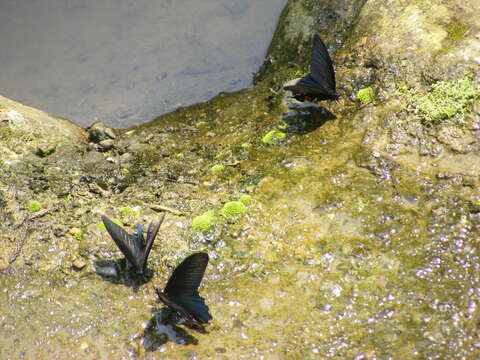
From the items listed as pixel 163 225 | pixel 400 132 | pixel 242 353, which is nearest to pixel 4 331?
pixel 163 225

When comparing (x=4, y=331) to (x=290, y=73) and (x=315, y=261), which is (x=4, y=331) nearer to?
(x=315, y=261)

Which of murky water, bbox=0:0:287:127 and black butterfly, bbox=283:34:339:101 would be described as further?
murky water, bbox=0:0:287:127

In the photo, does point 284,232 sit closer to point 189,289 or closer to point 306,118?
point 189,289

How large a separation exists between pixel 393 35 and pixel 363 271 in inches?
136

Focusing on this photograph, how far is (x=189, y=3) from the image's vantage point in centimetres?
1071

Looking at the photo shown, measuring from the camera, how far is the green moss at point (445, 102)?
5141 millimetres

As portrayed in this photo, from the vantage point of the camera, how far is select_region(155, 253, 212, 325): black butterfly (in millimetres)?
3830

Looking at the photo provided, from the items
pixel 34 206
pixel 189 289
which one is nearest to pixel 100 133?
pixel 34 206

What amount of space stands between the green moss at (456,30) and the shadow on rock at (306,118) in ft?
5.93

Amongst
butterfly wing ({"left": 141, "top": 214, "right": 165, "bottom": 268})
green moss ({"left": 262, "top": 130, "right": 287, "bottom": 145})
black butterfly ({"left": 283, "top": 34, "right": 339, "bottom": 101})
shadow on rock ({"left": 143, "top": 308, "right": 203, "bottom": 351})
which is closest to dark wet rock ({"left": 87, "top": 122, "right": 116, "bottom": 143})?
green moss ({"left": 262, "top": 130, "right": 287, "bottom": 145})

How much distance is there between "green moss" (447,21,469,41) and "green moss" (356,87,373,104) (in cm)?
121

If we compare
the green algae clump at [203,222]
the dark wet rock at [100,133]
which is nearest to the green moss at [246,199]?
A: the green algae clump at [203,222]

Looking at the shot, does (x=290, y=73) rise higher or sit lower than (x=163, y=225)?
higher

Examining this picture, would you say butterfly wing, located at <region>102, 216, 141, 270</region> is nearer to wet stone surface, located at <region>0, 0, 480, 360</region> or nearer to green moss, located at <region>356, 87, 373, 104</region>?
wet stone surface, located at <region>0, 0, 480, 360</region>
